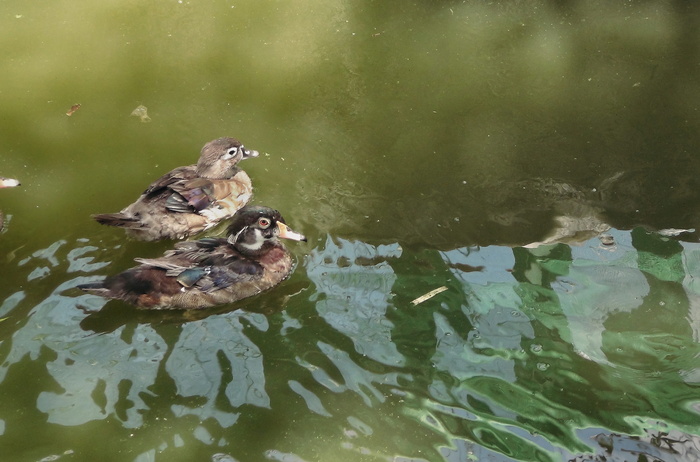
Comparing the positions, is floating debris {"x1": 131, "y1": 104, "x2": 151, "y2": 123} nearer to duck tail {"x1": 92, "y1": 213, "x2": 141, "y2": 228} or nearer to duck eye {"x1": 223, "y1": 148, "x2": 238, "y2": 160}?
duck eye {"x1": 223, "y1": 148, "x2": 238, "y2": 160}

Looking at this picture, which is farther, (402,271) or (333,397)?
(402,271)

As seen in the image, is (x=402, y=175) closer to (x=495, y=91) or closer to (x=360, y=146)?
(x=360, y=146)

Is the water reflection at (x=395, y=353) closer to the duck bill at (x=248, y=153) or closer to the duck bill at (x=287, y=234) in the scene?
the duck bill at (x=287, y=234)

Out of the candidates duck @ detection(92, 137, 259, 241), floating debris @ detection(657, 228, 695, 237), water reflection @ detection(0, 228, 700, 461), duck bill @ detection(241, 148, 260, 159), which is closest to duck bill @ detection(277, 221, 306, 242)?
water reflection @ detection(0, 228, 700, 461)

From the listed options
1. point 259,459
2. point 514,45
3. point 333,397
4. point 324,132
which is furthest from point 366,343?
point 514,45

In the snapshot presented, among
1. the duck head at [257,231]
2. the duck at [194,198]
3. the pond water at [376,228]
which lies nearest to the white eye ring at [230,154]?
the duck at [194,198]

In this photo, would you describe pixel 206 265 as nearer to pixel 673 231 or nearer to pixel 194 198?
pixel 194 198

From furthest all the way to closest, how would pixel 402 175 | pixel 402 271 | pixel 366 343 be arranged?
1. pixel 402 175
2. pixel 402 271
3. pixel 366 343
